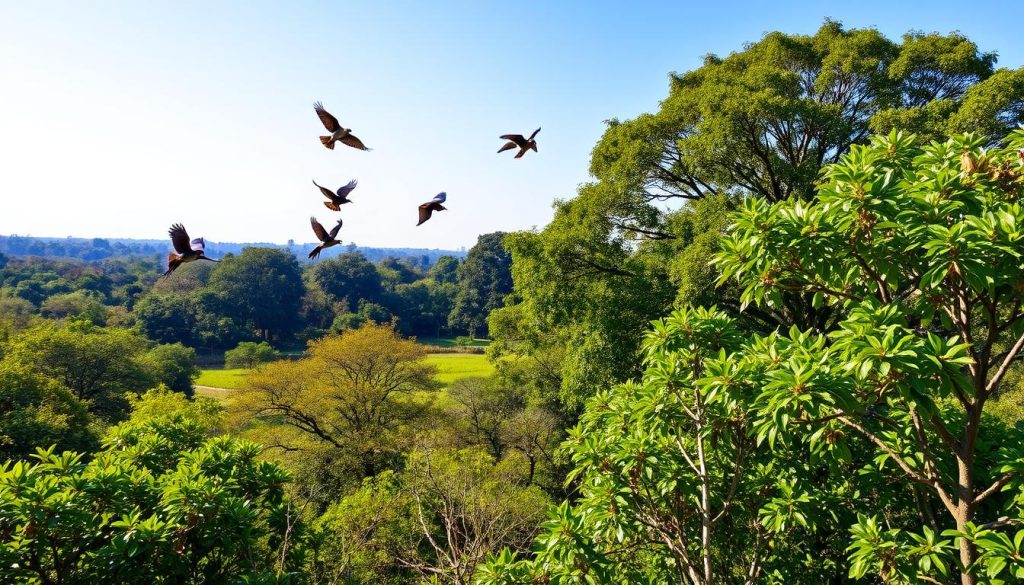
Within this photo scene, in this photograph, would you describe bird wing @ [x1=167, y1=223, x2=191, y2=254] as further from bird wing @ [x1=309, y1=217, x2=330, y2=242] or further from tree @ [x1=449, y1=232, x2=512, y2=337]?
tree @ [x1=449, y1=232, x2=512, y2=337]

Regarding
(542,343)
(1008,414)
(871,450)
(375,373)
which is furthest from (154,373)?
(1008,414)

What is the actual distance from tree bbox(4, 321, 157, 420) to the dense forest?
0.10m

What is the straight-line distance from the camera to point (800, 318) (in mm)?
9328

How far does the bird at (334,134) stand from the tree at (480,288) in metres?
49.9

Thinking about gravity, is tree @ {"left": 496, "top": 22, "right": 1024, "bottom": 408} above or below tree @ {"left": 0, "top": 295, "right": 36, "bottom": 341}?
above

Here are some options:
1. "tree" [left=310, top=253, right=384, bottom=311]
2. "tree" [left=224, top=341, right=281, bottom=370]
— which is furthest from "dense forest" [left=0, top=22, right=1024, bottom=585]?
"tree" [left=310, top=253, right=384, bottom=311]

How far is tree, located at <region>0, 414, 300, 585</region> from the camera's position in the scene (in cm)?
344

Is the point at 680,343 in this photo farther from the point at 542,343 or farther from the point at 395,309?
the point at 395,309

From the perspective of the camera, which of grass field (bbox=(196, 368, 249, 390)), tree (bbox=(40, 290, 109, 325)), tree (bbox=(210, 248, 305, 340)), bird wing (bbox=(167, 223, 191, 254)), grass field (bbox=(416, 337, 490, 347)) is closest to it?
bird wing (bbox=(167, 223, 191, 254))

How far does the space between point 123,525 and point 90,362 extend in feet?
70.7

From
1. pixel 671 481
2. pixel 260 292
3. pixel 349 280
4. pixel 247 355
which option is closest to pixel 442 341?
pixel 349 280

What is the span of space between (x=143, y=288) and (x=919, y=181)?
67900mm

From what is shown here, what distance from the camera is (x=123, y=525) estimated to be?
11.6 ft

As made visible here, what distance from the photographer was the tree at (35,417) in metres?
10.8
